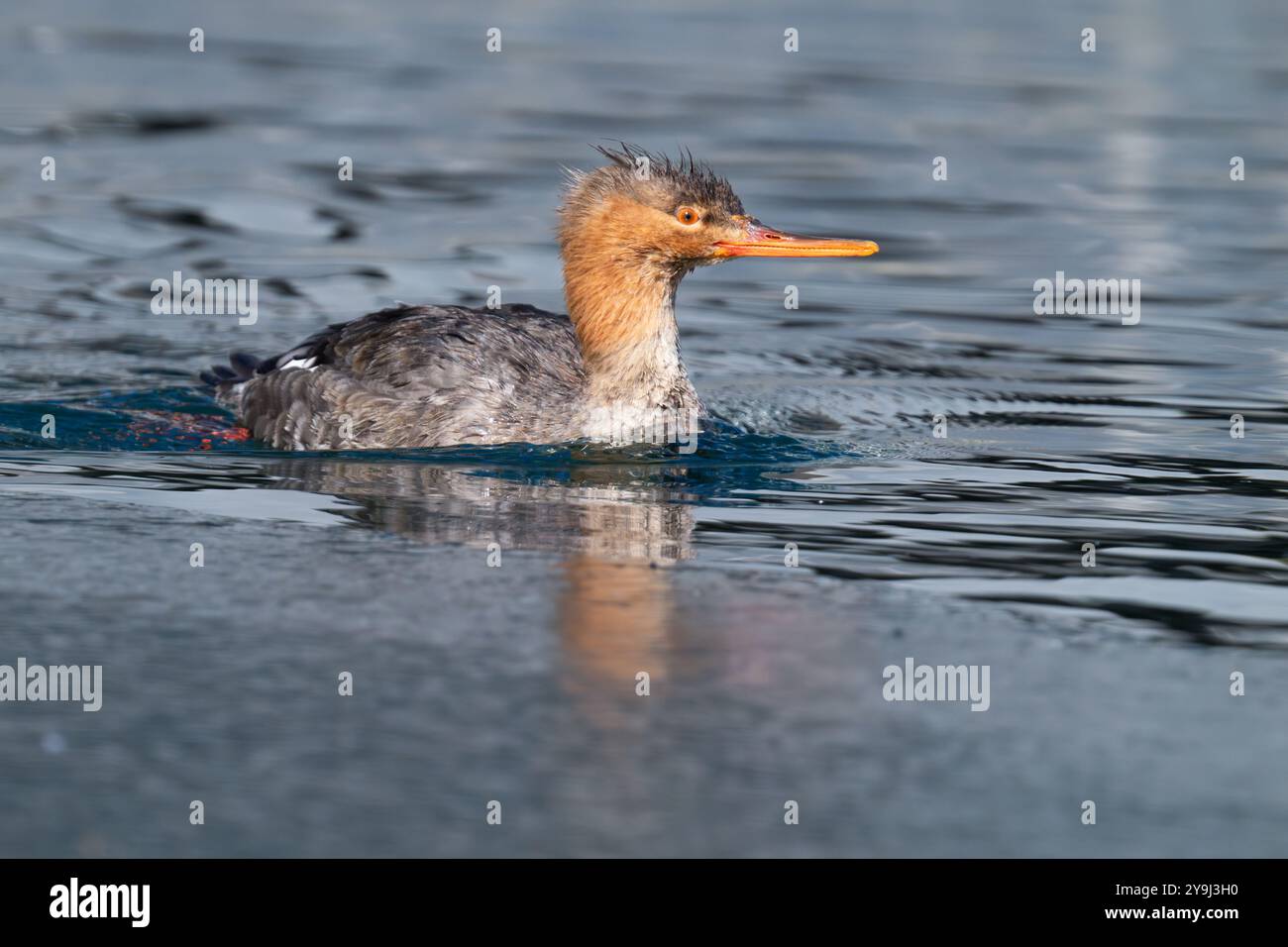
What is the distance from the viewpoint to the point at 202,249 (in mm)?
13547

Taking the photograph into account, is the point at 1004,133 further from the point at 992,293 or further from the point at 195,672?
the point at 195,672

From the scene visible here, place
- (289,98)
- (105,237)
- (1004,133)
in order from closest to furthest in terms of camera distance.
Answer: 1. (105,237)
2. (1004,133)
3. (289,98)

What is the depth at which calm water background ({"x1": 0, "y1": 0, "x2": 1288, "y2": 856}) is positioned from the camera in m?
5.12

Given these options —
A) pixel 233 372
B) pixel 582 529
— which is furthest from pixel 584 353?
pixel 233 372

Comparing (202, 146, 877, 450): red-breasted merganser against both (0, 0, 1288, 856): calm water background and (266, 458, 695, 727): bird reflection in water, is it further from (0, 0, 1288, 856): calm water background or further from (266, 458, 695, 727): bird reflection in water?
(266, 458, 695, 727): bird reflection in water

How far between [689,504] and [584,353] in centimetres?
161

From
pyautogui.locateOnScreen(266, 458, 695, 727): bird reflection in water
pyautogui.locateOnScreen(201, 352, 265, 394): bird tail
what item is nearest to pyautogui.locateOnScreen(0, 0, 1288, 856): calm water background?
pyautogui.locateOnScreen(266, 458, 695, 727): bird reflection in water

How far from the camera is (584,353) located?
944cm

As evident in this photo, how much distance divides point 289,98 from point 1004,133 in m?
6.63

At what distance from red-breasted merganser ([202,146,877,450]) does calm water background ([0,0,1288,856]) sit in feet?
0.85

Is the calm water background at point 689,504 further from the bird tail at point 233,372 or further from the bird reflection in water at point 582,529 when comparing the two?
the bird tail at point 233,372

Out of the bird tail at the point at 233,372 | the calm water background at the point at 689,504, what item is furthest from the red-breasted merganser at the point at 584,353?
the bird tail at the point at 233,372
